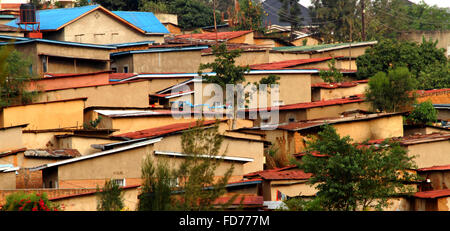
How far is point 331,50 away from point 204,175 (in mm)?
30648

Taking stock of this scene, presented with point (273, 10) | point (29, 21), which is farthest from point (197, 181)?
point (273, 10)

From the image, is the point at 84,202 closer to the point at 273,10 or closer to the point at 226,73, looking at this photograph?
the point at 226,73

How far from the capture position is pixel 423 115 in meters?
30.7

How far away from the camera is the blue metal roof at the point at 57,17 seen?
3919 centimetres

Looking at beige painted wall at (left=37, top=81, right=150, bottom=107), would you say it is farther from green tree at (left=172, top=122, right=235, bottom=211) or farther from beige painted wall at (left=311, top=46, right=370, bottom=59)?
green tree at (left=172, top=122, right=235, bottom=211)

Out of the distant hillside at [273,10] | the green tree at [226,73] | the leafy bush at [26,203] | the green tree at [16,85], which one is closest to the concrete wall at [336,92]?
the green tree at [226,73]

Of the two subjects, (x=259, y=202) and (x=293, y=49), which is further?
(x=293, y=49)

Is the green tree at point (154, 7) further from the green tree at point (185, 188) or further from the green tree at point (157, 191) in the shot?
the green tree at point (157, 191)

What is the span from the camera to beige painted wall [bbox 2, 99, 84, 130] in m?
26.6

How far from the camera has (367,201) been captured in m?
20.0

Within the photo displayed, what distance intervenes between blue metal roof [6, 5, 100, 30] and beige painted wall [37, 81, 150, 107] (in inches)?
368

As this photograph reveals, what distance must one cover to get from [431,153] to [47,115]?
12753mm

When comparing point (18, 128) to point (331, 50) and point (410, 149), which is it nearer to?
point (410, 149)
